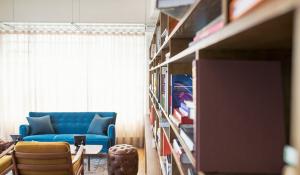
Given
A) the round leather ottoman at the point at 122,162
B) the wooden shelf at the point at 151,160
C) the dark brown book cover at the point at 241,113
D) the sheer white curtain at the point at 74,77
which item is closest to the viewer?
the dark brown book cover at the point at 241,113

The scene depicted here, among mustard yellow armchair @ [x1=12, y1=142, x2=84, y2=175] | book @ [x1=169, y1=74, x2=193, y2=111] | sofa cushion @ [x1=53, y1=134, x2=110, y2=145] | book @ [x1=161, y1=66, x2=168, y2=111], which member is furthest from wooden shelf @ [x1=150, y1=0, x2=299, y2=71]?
sofa cushion @ [x1=53, y1=134, x2=110, y2=145]

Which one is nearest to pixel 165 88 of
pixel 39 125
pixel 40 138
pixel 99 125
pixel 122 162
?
pixel 122 162

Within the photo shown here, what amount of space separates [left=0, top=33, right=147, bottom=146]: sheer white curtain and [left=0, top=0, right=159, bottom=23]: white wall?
0.35m

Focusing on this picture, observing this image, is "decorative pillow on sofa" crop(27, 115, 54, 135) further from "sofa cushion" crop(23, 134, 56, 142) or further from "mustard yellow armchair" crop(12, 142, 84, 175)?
"mustard yellow armchair" crop(12, 142, 84, 175)

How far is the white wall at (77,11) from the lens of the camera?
5.96 m

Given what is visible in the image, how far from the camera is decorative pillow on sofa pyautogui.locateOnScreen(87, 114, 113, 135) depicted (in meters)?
5.43

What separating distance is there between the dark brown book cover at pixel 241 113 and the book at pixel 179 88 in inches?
31.6

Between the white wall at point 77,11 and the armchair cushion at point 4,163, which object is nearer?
the armchair cushion at point 4,163

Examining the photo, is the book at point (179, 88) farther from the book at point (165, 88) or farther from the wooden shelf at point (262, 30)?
the wooden shelf at point (262, 30)

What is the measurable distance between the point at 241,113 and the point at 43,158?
2723 millimetres

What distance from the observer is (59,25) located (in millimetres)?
5836

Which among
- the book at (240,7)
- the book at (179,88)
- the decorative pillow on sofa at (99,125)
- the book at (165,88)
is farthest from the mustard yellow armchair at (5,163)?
the book at (240,7)

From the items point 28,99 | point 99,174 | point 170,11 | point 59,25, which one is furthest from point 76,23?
point 170,11

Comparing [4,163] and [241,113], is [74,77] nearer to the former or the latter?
[4,163]
